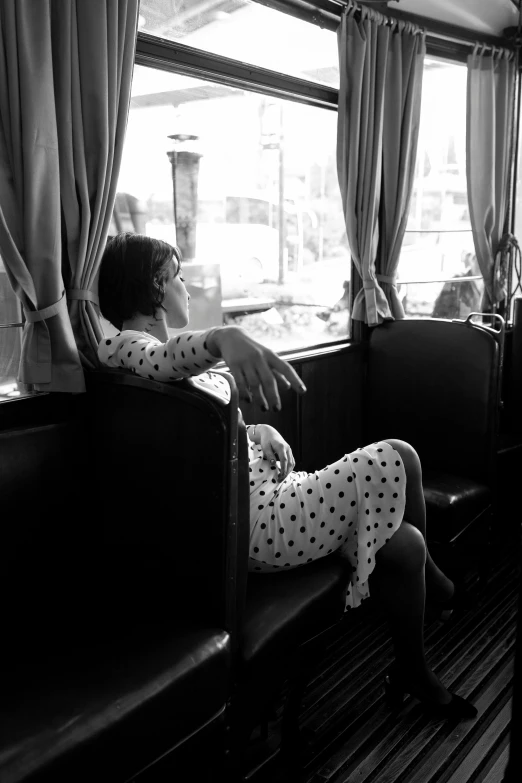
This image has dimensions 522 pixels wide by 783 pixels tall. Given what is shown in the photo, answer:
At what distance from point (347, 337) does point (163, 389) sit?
6.16 feet

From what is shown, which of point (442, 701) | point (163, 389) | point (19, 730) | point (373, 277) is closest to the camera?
point (19, 730)

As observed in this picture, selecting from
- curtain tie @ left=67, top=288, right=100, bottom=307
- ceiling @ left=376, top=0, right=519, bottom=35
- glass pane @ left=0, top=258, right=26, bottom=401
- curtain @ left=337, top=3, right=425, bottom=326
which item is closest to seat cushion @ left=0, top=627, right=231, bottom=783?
glass pane @ left=0, top=258, right=26, bottom=401

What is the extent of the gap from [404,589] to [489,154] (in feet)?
9.33

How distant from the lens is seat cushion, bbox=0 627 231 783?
1.14 m

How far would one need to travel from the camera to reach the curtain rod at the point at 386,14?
2740 millimetres

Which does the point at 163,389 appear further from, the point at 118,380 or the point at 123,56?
the point at 123,56

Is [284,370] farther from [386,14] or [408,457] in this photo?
[386,14]

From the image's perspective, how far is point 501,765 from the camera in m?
1.78

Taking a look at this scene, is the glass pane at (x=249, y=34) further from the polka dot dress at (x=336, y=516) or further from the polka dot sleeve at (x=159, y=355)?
the polka dot dress at (x=336, y=516)

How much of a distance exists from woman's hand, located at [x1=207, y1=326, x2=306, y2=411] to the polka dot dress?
0.54 meters

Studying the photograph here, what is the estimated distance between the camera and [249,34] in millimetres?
2605

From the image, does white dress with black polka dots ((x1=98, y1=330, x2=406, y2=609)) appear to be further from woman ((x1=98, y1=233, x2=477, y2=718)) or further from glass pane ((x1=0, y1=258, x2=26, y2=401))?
glass pane ((x1=0, y1=258, x2=26, y2=401))

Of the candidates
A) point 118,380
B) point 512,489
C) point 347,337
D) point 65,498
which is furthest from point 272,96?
point 512,489

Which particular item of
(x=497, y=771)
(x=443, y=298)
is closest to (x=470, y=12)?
(x=443, y=298)
